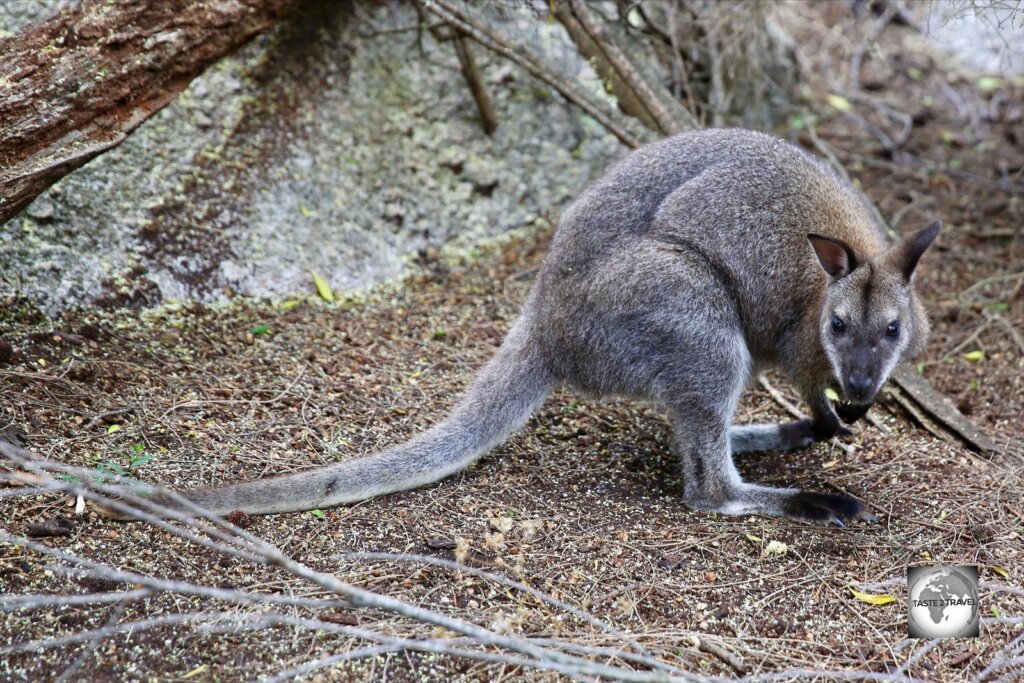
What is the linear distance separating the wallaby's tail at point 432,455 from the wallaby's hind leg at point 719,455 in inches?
24.4

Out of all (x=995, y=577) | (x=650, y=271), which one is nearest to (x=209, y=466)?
(x=650, y=271)

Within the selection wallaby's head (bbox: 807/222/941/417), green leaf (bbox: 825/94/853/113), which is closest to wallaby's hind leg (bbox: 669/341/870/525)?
wallaby's head (bbox: 807/222/941/417)

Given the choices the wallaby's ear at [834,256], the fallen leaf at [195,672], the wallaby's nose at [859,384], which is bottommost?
→ the wallaby's nose at [859,384]

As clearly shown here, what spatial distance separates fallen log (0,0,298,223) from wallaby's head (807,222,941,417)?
119 inches

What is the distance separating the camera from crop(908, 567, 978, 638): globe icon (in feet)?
10.4

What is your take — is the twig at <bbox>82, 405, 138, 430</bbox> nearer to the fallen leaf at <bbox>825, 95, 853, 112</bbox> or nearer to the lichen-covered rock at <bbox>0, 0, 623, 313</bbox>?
the lichen-covered rock at <bbox>0, 0, 623, 313</bbox>

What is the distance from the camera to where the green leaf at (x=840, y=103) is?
26.4 feet

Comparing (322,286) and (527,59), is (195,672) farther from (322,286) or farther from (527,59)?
(527,59)

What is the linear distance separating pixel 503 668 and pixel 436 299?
2889 millimetres

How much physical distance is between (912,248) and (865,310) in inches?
12.2

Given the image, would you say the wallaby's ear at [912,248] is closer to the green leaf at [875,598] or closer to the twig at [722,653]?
the green leaf at [875,598]

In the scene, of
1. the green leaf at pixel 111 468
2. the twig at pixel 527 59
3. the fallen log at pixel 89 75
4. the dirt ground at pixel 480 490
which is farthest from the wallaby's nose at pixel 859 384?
the fallen log at pixel 89 75

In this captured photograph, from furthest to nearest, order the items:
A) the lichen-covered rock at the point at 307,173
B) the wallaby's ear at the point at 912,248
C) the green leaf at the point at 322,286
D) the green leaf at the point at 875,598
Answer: the green leaf at the point at 322,286 → the lichen-covered rock at the point at 307,173 → the wallaby's ear at the point at 912,248 → the green leaf at the point at 875,598

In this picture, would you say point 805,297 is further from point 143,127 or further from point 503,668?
point 143,127
